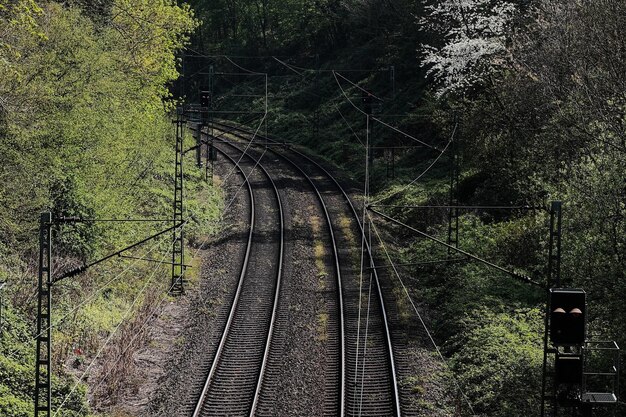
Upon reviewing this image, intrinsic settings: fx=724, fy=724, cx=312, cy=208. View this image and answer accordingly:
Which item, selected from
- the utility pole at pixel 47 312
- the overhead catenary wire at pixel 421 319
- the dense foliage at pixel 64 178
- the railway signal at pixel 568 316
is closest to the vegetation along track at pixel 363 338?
the overhead catenary wire at pixel 421 319

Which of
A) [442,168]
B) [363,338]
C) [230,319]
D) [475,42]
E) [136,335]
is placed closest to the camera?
[136,335]

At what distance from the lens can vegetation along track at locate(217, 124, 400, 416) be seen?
17406mm

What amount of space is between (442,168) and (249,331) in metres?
21.1

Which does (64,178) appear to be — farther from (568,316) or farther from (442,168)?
(442,168)

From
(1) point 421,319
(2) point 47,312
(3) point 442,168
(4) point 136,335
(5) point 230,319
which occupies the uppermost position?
(3) point 442,168

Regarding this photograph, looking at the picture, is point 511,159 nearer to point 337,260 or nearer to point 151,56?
point 337,260

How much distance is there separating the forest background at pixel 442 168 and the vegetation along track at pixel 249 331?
2522 millimetres

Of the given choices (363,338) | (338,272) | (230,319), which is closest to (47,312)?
(230,319)

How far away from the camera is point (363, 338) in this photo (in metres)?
21.2

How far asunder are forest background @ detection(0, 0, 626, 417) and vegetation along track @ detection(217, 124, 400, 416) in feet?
5.57

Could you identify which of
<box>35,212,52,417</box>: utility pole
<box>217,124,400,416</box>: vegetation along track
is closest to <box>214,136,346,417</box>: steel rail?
<box>217,124,400,416</box>: vegetation along track

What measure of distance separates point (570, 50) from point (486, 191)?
8.73 m

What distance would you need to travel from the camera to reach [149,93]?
3416 cm

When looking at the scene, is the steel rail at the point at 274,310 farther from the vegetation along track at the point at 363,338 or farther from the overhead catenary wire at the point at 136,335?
the overhead catenary wire at the point at 136,335
